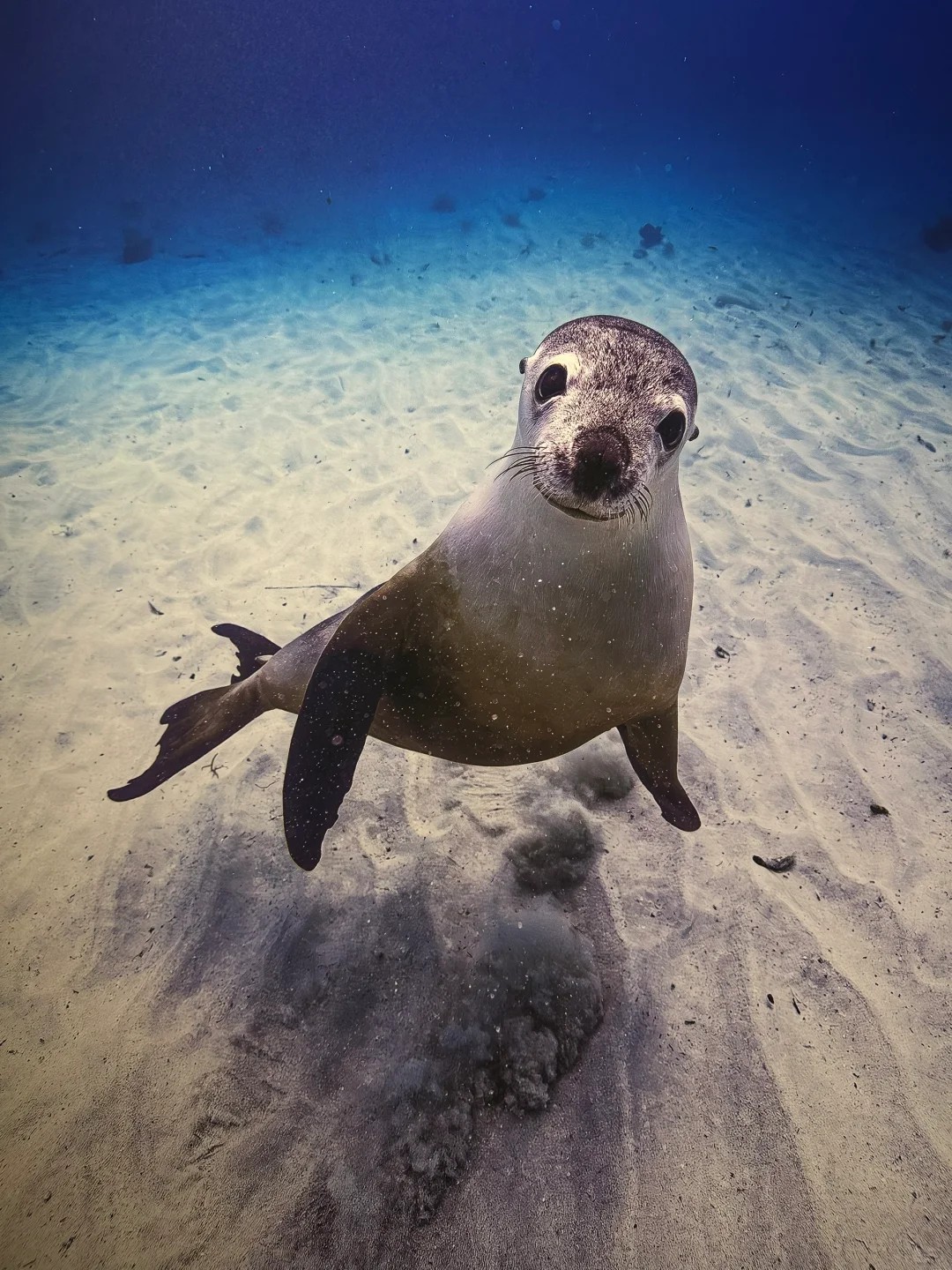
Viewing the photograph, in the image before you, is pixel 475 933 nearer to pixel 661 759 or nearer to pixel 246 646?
pixel 661 759

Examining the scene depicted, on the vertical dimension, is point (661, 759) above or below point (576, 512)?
below

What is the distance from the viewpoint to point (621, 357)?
1550 mm

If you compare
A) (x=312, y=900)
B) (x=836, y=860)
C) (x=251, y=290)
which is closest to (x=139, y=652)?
(x=312, y=900)

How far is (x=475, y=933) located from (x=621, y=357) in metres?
2.04

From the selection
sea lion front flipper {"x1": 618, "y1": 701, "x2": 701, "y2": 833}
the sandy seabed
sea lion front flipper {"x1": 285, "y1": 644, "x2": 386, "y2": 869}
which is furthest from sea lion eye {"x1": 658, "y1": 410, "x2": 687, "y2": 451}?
the sandy seabed

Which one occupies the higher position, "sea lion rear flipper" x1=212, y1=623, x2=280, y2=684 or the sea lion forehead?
the sea lion forehead

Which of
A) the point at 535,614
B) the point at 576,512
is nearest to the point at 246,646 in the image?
the point at 535,614

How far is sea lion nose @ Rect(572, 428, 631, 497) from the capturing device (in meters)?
1.29

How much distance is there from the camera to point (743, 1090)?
1.97 m

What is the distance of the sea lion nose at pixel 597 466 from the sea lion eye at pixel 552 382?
0.33 metres

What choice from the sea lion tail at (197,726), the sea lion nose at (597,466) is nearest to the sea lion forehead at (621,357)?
the sea lion nose at (597,466)

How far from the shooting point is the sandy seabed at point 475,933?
1.74 metres

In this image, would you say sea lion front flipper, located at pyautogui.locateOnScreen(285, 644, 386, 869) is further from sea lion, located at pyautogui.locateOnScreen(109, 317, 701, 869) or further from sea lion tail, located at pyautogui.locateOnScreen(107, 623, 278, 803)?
sea lion tail, located at pyautogui.locateOnScreen(107, 623, 278, 803)

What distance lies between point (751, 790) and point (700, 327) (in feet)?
26.6
